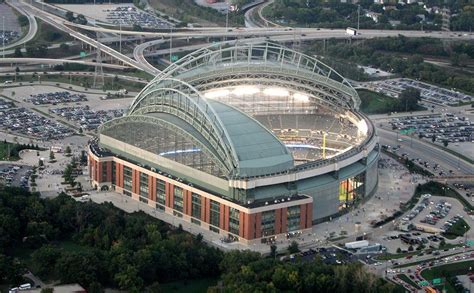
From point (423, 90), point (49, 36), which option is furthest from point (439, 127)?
point (49, 36)

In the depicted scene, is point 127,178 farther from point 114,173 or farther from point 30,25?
point 30,25

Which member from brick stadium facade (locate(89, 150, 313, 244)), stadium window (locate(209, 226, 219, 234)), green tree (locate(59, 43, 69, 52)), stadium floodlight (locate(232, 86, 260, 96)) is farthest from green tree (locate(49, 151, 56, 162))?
green tree (locate(59, 43, 69, 52))

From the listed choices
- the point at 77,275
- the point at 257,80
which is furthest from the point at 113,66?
the point at 77,275

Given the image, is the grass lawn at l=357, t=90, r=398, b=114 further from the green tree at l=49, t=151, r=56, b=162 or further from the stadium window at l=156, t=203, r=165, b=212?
the stadium window at l=156, t=203, r=165, b=212

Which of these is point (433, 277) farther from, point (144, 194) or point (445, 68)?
point (445, 68)

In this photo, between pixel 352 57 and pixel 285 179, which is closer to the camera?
pixel 285 179

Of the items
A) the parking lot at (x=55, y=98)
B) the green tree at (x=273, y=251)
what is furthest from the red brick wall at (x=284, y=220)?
the parking lot at (x=55, y=98)
